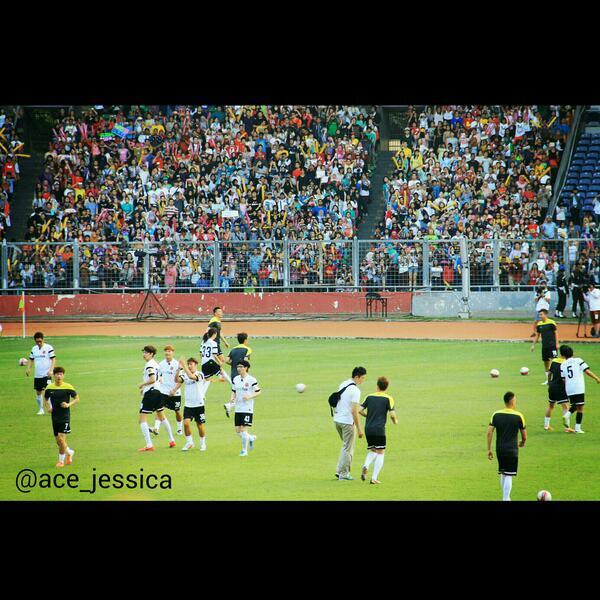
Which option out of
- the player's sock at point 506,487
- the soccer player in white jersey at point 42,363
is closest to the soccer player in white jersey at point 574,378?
the player's sock at point 506,487

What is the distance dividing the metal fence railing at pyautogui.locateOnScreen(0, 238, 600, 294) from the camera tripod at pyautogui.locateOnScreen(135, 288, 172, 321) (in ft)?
0.97

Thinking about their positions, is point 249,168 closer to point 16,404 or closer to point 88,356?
point 88,356

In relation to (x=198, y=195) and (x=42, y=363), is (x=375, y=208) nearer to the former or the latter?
(x=198, y=195)

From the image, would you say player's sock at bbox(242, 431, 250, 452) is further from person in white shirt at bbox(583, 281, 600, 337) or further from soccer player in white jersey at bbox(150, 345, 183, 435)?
person in white shirt at bbox(583, 281, 600, 337)

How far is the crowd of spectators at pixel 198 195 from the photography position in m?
30.0

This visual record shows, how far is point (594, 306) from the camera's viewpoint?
27.0 m

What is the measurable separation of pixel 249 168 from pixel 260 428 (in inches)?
586

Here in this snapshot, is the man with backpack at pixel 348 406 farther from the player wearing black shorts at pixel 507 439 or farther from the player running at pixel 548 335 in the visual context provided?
the player running at pixel 548 335

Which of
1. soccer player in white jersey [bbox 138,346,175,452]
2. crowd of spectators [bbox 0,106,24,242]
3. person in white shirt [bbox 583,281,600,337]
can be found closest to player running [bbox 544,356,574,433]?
soccer player in white jersey [bbox 138,346,175,452]

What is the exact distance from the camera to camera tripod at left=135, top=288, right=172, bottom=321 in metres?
31.9

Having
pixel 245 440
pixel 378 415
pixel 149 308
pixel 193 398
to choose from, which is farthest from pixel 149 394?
pixel 149 308

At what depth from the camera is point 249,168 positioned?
31.3 metres

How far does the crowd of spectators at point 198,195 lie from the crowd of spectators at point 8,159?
79 cm

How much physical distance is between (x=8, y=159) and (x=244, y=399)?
1779cm
